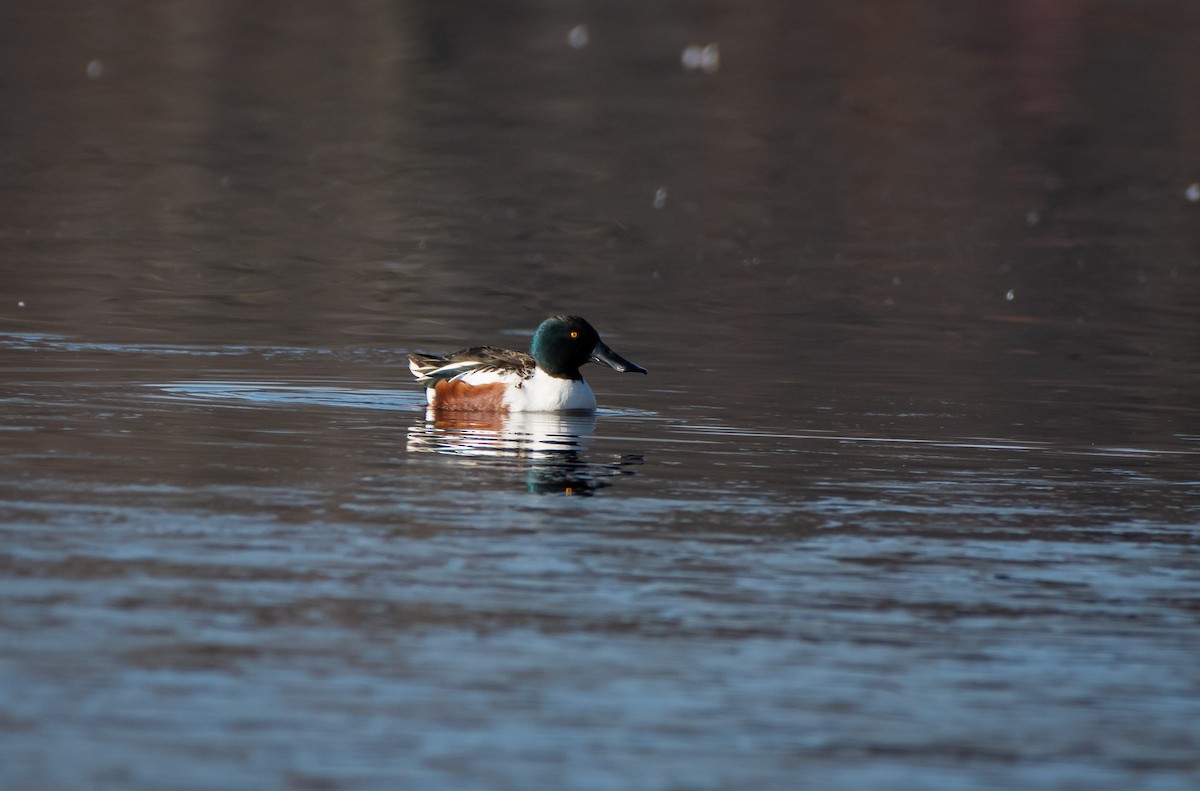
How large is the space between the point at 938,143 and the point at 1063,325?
1426cm

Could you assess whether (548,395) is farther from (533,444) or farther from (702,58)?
(702,58)

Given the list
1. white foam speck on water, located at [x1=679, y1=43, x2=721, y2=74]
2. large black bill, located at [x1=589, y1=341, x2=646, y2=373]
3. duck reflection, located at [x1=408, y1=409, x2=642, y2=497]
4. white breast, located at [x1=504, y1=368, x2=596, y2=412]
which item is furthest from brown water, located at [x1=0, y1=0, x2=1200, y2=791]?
white foam speck on water, located at [x1=679, y1=43, x2=721, y2=74]

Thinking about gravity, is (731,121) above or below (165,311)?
above

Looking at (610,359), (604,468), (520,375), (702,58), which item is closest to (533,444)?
(604,468)

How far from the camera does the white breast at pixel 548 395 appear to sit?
11781mm

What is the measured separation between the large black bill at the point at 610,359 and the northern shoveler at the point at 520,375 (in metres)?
0.10

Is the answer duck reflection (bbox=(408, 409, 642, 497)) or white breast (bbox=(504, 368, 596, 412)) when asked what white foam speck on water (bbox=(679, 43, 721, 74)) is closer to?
white breast (bbox=(504, 368, 596, 412))

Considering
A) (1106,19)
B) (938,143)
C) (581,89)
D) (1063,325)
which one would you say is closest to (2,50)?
(581,89)

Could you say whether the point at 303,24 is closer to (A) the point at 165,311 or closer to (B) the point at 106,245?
(B) the point at 106,245

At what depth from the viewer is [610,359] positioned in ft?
40.3

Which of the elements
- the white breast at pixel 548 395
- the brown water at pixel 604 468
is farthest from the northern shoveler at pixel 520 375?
the brown water at pixel 604 468

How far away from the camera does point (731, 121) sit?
31.5 meters

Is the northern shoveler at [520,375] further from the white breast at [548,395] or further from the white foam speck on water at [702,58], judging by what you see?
the white foam speck on water at [702,58]

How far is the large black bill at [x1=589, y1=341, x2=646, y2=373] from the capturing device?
1224cm
